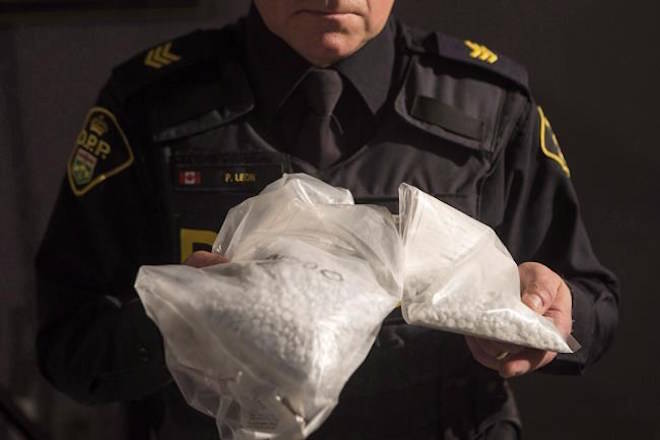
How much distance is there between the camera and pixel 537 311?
0.49 metres

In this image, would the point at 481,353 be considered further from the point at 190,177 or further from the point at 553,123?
the point at 553,123

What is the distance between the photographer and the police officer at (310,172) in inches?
25.0

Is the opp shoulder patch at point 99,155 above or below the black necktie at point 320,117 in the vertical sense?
below

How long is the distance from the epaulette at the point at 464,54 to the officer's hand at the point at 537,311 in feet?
0.79

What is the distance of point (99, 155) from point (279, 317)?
37 centimetres

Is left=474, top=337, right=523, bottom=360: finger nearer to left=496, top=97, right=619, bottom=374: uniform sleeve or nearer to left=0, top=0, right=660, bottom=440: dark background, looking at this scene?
left=496, top=97, right=619, bottom=374: uniform sleeve

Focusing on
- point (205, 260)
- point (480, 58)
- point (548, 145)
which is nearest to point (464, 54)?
point (480, 58)

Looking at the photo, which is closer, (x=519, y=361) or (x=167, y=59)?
(x=519, y=361)

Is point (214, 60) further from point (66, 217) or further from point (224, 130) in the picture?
point (66, 217)

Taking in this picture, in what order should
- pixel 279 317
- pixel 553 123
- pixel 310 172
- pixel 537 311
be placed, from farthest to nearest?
pixel 553 123 → pixel 310 172 → pixel 537 311 → pixel 279 317

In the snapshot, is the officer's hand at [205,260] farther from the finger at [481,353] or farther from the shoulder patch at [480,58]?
the shoulder patch at [480,58]

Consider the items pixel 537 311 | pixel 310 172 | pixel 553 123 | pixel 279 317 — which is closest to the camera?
pixel 279 317

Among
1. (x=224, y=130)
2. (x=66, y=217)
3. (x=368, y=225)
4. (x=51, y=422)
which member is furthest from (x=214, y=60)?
(x=51, y=422)

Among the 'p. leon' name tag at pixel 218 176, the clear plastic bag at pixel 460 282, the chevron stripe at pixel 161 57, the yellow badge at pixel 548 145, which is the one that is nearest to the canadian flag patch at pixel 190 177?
the 'p. leon' name tag at pixel 218 176
